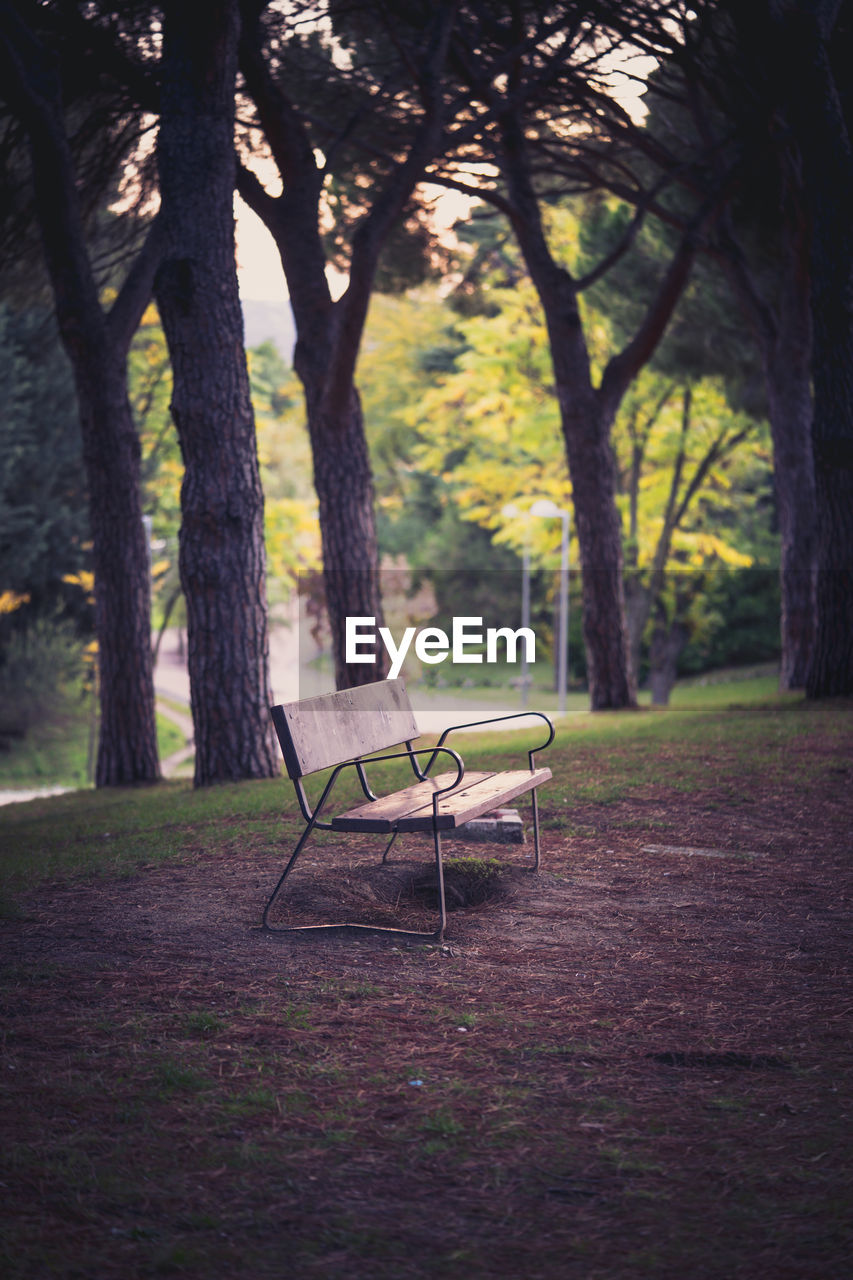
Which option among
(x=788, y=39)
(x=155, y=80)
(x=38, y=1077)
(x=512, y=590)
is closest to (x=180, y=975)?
(x=38, y=1077)

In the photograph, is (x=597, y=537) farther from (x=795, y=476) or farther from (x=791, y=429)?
(x=791, y=429)

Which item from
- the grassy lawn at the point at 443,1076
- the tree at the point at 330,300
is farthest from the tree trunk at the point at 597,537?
the grassy lawn at the point at 443,1076

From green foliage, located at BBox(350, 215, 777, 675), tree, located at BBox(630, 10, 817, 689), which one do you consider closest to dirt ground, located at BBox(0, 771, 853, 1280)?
tree, located at BBox(630, 10, 817, 689)

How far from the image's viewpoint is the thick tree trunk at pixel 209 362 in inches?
402

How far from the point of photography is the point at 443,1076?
397 cm

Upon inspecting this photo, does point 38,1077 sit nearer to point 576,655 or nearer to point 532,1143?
point 532,1143

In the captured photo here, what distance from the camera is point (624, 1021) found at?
176 inches

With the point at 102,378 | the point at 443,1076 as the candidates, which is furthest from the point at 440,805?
the point at 102,378

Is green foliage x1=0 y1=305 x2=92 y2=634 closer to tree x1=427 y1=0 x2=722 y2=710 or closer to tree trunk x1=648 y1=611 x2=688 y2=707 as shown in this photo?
tree trunk x1=648 y1=611 x2=688 y2=707

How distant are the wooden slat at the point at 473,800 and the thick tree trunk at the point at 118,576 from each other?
6983 millimetres

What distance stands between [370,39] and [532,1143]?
524 inches

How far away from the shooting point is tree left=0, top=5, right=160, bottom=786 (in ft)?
39.3

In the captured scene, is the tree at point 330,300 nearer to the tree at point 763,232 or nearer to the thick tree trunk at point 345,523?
the thick tree trunk at point 345,523

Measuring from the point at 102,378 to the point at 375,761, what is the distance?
7.73 meters
